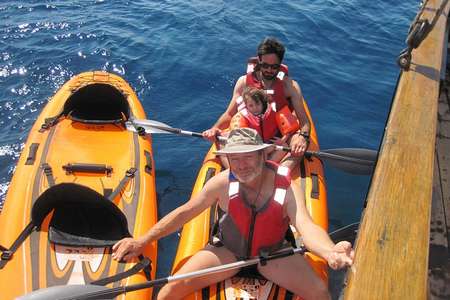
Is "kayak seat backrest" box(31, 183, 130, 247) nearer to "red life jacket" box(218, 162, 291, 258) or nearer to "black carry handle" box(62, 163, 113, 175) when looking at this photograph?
"black carry handle" box(62, 163, 113, 175)

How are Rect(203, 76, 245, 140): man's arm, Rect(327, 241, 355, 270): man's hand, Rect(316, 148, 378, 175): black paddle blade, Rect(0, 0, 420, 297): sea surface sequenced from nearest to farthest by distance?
Rect(327, 241, 355, 270): man's hand → Rect(316, 148, 378, 175): black paddle blade → Rect(203, 76, 245, 140): man's arm → Rect(0, 0, 420, 297): sea surface

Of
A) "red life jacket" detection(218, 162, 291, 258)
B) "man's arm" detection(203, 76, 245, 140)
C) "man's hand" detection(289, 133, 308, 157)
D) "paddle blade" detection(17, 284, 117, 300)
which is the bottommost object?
"paddle blade" detection(17, 284, 117, 300)

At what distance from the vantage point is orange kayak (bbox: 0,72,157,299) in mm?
3766

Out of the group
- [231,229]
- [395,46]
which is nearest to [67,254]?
[231,229]

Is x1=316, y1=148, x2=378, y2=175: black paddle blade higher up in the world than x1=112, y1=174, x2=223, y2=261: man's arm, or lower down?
higher up

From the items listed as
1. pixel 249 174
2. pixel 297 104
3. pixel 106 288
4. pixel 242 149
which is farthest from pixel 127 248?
pixel 297 104

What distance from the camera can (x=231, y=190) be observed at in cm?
329

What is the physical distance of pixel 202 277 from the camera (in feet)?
11.2

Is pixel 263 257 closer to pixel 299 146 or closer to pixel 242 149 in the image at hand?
pixel 242 149

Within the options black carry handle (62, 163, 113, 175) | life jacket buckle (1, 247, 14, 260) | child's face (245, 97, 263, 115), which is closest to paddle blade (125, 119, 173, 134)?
black carry handle (62, 163, 113, 175)

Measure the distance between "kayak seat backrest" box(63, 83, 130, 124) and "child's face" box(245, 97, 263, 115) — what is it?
5.78 ft

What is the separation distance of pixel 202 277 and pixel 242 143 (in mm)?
1152

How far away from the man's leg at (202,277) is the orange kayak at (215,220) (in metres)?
0.07

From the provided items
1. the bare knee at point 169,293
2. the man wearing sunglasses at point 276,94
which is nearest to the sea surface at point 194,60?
the man wearing sunglasses at point 276,94
